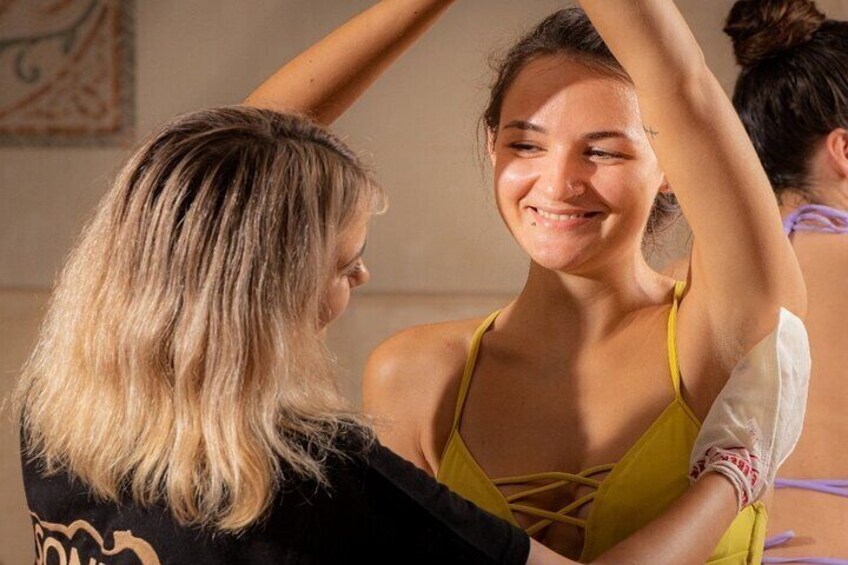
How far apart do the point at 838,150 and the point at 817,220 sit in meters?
0.11

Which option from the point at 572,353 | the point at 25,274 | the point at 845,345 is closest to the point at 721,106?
the point at 572,353

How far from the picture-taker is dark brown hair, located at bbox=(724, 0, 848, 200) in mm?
1519

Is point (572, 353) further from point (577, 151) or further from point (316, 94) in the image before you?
point (316, 94)

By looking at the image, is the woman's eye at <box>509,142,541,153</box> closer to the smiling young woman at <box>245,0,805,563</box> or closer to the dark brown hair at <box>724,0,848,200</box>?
the smiling young woman at <box>245,0,805,563</box>

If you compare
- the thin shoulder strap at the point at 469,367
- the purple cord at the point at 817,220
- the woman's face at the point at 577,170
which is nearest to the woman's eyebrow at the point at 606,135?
the woman's face at the point at 577,170

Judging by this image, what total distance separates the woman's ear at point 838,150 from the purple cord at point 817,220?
0.21ft

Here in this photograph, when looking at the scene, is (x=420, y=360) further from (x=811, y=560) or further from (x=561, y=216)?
(x=811, y=560)

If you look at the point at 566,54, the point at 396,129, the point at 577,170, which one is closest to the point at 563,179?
the point at 577,170

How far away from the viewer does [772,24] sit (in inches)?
60.1

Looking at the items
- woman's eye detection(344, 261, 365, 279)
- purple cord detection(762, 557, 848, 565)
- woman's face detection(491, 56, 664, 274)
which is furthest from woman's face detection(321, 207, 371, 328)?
purple cord detection(762, 557, 848, 565)

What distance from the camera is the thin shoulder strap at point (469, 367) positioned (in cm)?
110

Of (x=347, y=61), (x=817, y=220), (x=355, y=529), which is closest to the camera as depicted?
(x=355, y=529)

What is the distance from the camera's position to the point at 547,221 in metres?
1.03

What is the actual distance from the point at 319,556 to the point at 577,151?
424 millimetres
